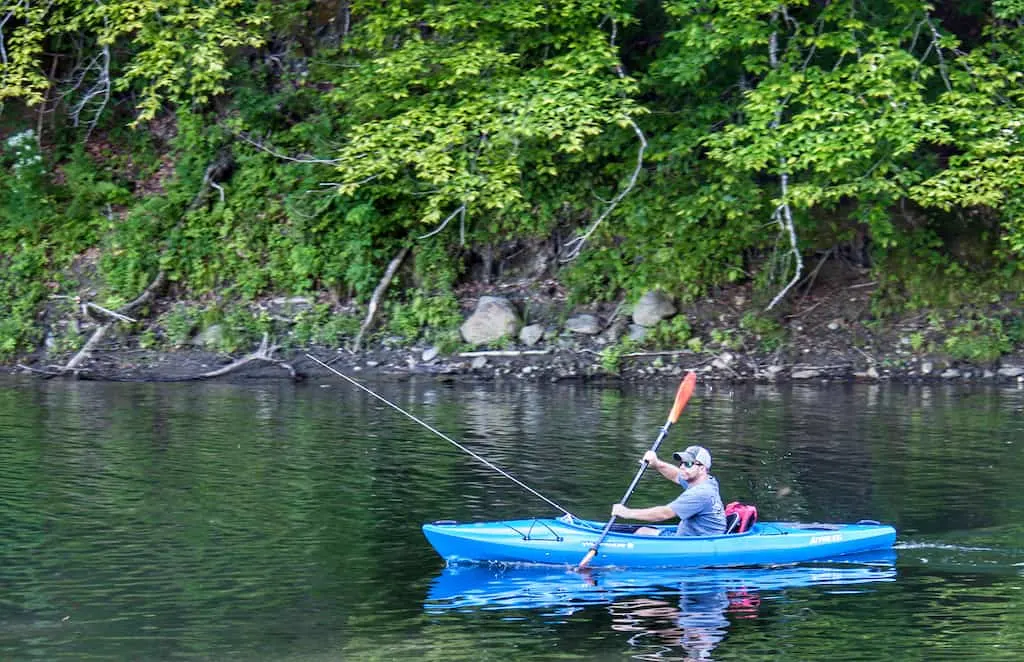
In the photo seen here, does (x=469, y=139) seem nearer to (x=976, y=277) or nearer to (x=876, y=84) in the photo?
(x=876, y=84)

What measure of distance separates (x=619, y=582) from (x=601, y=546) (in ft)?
→ 1.13

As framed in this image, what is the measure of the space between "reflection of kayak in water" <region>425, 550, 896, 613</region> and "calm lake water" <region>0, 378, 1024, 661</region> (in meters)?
0.03

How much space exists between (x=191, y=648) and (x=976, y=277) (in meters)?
16.1

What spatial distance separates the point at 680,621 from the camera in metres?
9.23

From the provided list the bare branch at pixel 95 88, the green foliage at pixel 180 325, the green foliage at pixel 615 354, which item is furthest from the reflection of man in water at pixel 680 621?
the bare branch at pixel 95 88

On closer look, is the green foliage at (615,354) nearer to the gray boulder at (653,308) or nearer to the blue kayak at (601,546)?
the gray boulder at (653,308)

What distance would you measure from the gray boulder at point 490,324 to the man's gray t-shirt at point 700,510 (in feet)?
34.3

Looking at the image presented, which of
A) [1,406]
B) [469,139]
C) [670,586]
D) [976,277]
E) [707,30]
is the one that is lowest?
[670,586]

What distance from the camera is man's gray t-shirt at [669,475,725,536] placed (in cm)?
1070

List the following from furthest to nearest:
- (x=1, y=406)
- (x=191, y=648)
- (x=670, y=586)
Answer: (x=1, y=406), (x=670, y=586), (x=191, y=648)

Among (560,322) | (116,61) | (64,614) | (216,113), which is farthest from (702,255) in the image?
(64,614)

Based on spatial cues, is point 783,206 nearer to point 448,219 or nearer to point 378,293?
point 448,219

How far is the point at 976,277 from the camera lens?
2098cm

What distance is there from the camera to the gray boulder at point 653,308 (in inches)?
826
